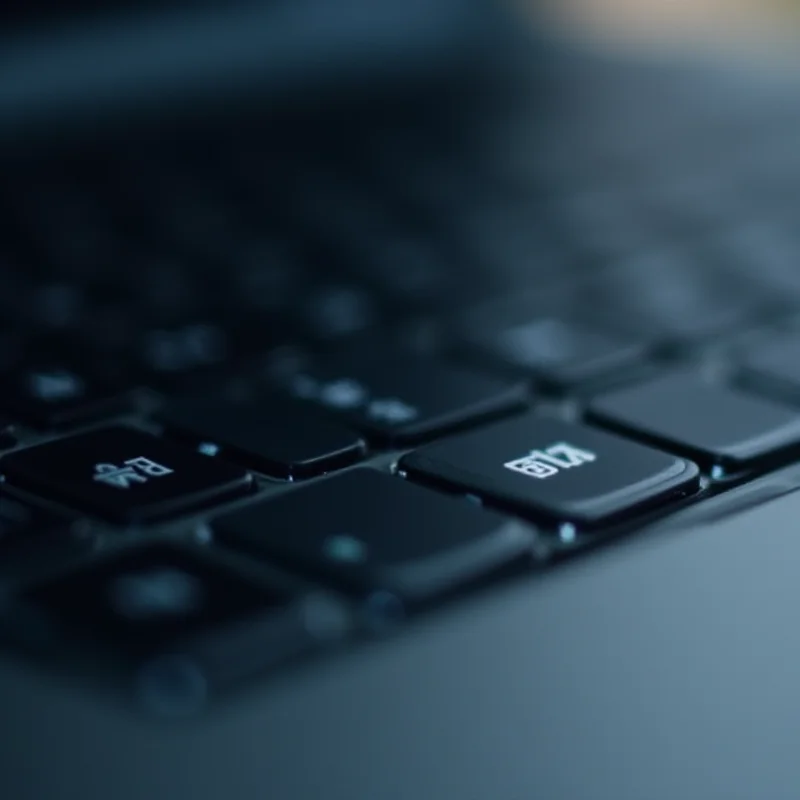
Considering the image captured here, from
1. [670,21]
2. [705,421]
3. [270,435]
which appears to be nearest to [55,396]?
[270,435]

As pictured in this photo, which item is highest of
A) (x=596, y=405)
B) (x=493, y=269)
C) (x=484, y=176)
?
(x=484, y=176)

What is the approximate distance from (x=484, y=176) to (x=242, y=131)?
13 cm

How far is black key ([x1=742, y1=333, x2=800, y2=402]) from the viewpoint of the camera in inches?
17.7

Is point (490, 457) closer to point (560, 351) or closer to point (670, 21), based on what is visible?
point (560, 351)

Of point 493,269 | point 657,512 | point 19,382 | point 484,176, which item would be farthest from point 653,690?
point 484,176

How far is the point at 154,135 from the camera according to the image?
0.74m

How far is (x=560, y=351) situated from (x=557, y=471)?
4.8 inches

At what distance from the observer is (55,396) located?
1.38 feet

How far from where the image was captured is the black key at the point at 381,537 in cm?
30

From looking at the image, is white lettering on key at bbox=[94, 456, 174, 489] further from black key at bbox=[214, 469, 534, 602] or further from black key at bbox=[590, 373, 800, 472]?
black key at bbox=[590, 373, 800, 472]

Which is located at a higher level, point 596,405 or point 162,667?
point 596,405

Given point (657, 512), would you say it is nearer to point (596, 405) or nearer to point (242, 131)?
point (596, 405)

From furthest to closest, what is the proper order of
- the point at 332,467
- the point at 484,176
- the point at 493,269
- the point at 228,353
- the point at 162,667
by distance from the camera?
1. the point at 484,176
2. the point at 493,269
3. the point at 228,353
4. the point at 332,467
5. the point at 162,667

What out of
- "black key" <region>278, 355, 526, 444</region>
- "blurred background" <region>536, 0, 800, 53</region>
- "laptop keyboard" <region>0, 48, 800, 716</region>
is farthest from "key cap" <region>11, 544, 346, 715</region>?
"blurred background" <region>536, 0, 800, 53</region>
